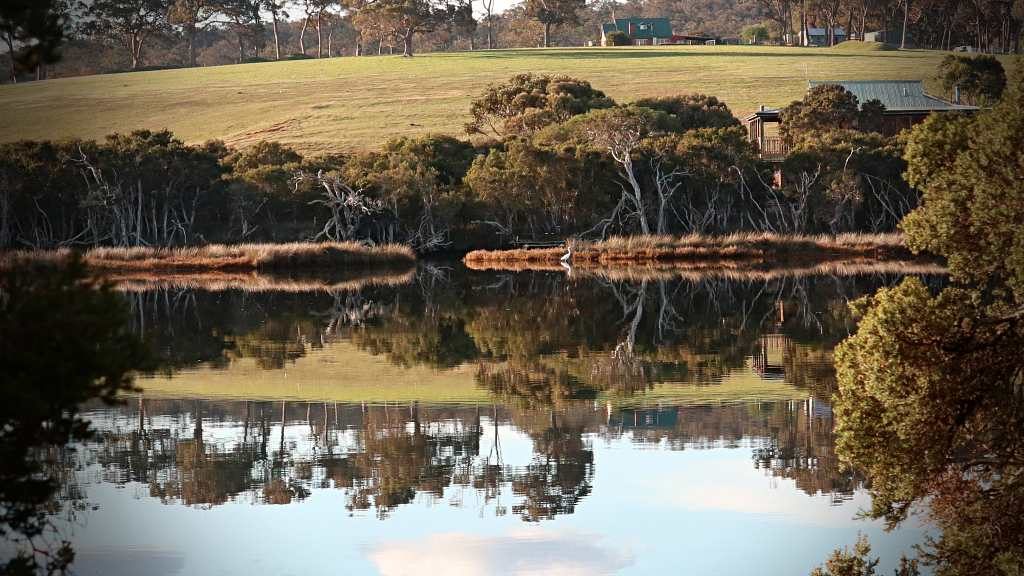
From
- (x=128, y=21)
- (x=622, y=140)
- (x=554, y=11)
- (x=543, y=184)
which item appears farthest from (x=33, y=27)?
(x=554, y=11)

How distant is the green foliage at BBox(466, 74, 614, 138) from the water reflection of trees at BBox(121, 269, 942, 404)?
115 ft

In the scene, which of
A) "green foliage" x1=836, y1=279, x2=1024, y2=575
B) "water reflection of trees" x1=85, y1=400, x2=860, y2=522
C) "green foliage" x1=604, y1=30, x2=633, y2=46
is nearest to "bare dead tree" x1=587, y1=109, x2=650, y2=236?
"water reflection of trees" x1=85, y1=400, x2=860, y2=522

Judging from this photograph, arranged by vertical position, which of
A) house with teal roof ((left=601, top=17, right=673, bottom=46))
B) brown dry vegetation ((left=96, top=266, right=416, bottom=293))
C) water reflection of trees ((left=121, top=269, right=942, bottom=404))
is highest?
house with teal roof ((left=601, top=17, right=673, bottom=46))

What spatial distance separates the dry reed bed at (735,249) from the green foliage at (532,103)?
2242 cm

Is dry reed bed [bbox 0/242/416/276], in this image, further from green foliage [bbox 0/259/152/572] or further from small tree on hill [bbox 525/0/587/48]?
small tree on hill [bbox 525/0/587/48]

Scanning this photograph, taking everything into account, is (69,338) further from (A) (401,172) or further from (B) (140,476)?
(A) (401,172)

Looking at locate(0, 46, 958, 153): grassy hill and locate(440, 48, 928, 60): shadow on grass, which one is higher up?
locate(440, 48, 928, 60): shadow on grass

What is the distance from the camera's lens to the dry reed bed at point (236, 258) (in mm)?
58500

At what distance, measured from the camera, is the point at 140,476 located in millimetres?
16484

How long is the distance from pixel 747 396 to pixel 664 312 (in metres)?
14.7

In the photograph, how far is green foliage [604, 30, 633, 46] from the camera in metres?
144

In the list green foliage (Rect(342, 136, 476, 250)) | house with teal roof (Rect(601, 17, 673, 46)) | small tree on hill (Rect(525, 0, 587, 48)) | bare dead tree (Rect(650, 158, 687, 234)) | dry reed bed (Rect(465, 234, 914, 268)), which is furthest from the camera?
house with teal roof (Rect(601, 17, 673, 46))

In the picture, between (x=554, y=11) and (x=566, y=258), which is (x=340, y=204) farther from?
(x=554, y=11)

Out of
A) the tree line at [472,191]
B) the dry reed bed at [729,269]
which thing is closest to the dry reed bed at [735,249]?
the dry reed bed at [729,269]
